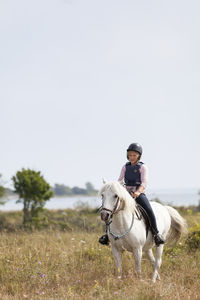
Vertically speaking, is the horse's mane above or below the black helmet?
below

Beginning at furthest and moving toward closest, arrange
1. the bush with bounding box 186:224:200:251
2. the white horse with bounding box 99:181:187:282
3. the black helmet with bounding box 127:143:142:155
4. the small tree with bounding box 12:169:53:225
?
the small tree with bounding box 12:169:53:225
the bush with bounding box 186:224:200:251
the black helmet with bounding box 127:143:142:155
the white horse with bounding box 99:181:187:282

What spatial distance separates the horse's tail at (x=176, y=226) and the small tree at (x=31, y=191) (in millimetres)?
17305

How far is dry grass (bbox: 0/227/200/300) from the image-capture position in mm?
4910

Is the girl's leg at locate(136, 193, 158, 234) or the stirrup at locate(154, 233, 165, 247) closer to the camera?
the girl's leg at locate(136, 193, 158, 234)

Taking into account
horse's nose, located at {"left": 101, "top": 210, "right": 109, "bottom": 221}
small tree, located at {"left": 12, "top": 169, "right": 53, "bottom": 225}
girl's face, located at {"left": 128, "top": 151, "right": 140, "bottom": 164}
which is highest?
girl's face, located at {"left": 128, "top": 151, "right": 140, "bottom": 164}

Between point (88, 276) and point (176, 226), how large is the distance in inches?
90.8

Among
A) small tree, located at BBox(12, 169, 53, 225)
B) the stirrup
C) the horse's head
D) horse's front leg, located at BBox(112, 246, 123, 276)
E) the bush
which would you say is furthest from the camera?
small tree, located at BBox(12, 169, 53, 225)

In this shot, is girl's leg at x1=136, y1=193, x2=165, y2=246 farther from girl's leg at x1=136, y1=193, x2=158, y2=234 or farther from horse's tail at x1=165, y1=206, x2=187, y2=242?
horse's tail at x1=165, y1=206, x2=187, y2=242

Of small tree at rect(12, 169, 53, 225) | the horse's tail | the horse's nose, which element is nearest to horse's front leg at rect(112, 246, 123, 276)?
the horse's nose

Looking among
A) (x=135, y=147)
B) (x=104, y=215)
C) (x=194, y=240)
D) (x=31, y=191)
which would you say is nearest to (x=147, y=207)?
(x=135, y=147)

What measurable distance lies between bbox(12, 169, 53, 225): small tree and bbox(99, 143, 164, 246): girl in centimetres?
1836

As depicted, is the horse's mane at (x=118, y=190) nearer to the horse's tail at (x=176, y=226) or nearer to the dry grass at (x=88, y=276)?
the dry grass at (x=88, y=276)

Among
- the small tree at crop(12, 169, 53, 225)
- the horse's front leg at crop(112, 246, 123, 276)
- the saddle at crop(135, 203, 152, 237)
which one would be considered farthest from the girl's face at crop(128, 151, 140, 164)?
the small tree at crop(12, 169, 53, 225)

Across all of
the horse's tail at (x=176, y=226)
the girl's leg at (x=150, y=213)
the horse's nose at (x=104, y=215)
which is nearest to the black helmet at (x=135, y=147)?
the girl's leg at (x=150, y=213)
